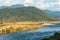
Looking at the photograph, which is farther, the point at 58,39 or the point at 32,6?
the point at 32,6

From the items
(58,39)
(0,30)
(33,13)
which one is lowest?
(58,39)

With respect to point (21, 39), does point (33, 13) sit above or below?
above

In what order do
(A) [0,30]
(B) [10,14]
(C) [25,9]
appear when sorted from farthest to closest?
(C) [25,9] < (B) [10,14] < (A) [0,30]

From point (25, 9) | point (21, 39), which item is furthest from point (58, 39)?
point (25, 9)

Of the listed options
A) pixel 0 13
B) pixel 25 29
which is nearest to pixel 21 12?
pixel 0 13

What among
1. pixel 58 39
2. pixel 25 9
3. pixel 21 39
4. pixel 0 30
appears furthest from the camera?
pixel 25 9

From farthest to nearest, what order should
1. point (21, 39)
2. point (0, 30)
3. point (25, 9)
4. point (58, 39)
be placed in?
point (25, 9) → point (0, 30) → point (21, 39) → point (58, 39)

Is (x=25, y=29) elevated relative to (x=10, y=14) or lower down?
lower down

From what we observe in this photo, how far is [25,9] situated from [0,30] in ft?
308

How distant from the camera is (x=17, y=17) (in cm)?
15688

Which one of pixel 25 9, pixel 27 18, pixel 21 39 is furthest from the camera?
pixel 25 9

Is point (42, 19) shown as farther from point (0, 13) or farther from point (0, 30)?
point (0, 30)

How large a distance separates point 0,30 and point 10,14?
81727mm

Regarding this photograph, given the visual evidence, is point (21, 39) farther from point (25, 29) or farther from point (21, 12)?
point (21, 12)
